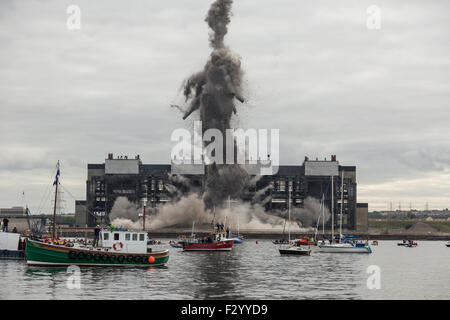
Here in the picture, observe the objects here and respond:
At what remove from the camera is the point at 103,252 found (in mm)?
83625

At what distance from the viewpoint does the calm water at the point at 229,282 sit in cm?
6078

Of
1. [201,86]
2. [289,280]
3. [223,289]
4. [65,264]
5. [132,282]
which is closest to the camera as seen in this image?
[223,289]

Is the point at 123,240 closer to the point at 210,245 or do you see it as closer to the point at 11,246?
the point at 11,246

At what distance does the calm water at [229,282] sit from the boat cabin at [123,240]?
3515 millimetres

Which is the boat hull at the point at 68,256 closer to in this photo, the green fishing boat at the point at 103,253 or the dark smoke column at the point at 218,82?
the green fishing boat at the point at 103,253

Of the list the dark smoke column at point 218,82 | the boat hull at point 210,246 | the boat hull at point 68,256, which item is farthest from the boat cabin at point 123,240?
the dark smoke column at point 218,82

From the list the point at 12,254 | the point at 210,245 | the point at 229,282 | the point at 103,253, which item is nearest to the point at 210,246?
the point at 210,245

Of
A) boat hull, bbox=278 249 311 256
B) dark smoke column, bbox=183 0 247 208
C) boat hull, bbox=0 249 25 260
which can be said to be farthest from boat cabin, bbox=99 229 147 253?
dark smoke column, bbox=183 0 247 208

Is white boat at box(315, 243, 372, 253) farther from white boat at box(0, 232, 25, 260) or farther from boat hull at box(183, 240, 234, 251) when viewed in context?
white boat at box(0, 232, 25, 260)

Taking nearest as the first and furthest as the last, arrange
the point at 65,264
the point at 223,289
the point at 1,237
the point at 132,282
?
the point at 223,289, the point at 132,282, the point at 65,264, the point at 1,237

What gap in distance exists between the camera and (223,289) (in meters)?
64.7
